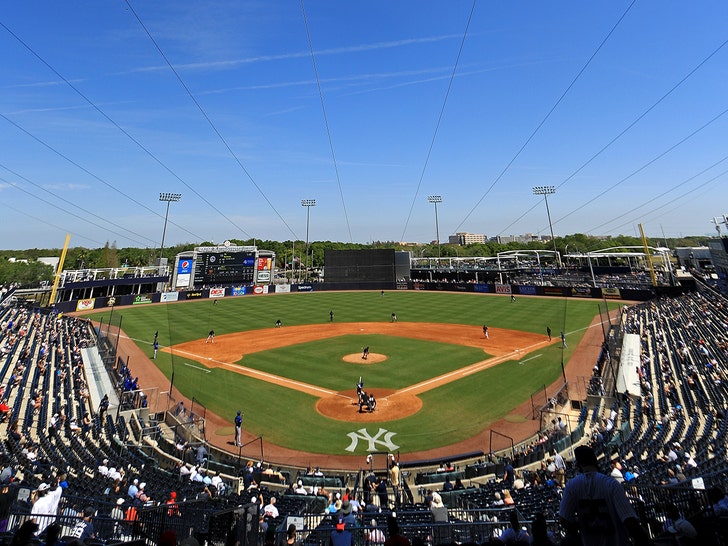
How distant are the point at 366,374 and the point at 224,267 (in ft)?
207

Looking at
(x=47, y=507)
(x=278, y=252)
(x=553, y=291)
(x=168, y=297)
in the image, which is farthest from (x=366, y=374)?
(x=278, y=252)

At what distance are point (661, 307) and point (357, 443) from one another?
39.4 meters

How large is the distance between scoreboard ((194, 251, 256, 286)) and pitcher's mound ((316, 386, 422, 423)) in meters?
64.8

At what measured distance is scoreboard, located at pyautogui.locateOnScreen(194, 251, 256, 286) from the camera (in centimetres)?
7569

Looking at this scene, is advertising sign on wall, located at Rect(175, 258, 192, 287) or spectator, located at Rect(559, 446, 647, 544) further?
advertising sign on wall, located at Rect(175, 258, 192, 287)

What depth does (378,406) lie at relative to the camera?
18078 millimetres

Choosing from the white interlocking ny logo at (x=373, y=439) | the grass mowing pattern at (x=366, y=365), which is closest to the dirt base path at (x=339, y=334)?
the white interlocking ny logo at (x=373, y=439)

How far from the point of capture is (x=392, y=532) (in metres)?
4.18

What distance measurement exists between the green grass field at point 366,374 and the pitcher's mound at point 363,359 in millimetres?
700

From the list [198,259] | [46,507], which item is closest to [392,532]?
[46,507]

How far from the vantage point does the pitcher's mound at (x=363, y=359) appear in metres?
25.5

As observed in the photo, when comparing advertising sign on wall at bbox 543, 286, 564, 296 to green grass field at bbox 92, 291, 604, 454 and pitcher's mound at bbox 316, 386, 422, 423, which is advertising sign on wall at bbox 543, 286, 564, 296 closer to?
green grass field at bbox 92, 291, 604, 454

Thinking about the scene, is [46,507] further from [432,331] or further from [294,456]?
[432,331]

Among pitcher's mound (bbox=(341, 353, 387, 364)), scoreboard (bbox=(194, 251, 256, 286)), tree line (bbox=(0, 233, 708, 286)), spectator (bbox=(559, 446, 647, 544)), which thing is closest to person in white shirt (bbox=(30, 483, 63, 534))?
spectator (bbox=(559, 446, 647, 544))
